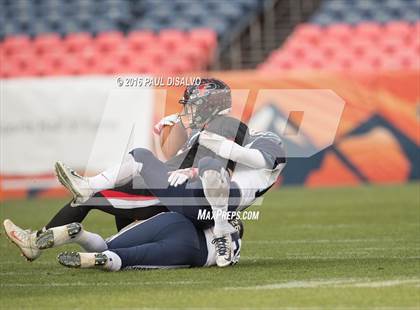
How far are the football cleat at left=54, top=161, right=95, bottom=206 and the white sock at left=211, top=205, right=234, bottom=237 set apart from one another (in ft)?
2.66

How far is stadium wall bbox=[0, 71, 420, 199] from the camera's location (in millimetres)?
14375

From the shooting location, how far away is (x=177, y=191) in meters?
6.83

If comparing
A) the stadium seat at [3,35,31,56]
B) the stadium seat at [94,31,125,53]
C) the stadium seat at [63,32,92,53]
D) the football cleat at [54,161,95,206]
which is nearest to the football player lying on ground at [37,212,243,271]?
the football cleat at [54,161,95,206]

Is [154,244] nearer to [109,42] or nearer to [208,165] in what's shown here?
[208,165]

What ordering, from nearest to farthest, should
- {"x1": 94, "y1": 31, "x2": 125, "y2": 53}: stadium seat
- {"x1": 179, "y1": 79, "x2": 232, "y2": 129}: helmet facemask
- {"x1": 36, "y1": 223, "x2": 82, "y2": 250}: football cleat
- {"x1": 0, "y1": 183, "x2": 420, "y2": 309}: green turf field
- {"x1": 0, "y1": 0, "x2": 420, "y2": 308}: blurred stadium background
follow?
{"x1": 0, "y1": 183, "x2": 420, "y2": 309}: green turf field < {"x1": 36, "y1": 223, "x2": 82, "y2": 250}: football cleat < {"x1": 179, "y1": 79, "x2": 232, "y2": 129}: helmet facemask < {"x1": 0, "y1": 0, "x2": 420, "y2": 308}: blurred stadium background < {"x1": 94, "y1": 31, "x2": 125, "y2": 53}: stadium seat

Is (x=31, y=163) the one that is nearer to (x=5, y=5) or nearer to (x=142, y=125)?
(x=142, y=125)

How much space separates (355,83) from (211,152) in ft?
25.7

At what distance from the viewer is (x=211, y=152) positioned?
23.1 feet

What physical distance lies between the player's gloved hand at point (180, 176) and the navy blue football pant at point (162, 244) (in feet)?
0.73

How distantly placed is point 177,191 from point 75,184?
0.67 m

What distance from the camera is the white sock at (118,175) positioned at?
22.3ft

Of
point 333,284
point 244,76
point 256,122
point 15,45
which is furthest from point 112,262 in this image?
point 15,45

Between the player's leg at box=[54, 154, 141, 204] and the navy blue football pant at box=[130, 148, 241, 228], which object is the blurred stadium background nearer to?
the navy blue football pant at box=[130, 148, 241, 228]

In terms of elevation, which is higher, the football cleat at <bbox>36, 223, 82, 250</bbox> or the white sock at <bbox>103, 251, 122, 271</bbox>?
the football cleat at <bbox>36, 223, 82, 250</bbox>
